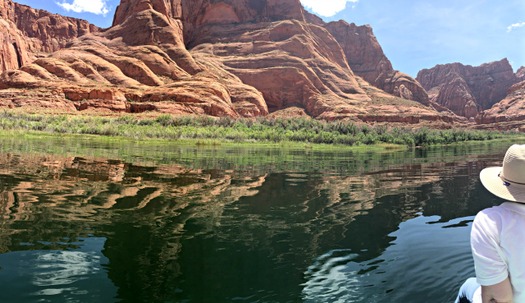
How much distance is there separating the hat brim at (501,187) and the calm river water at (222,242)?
302cm

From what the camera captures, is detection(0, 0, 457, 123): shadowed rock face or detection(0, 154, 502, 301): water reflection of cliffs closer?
detection(0, 154, 502, 301): water reflection of cliffs

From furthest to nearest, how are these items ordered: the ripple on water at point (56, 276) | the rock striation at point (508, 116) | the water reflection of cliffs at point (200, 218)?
1. the rock striation at point (508, 116)
2. the water reflection of cliffs at point (200, 218)
3. the ripple on water at point (56, 276)

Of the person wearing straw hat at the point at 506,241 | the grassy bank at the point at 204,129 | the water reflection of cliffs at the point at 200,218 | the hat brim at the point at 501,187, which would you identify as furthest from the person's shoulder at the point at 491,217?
the grassy bank at the point at 204,129

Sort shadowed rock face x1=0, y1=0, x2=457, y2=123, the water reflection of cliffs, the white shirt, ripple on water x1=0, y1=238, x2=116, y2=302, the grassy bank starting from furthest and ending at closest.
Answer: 1. shadowed rock face x1=0, y1=0, x2=457, y2=123
2. the grassy bank
3. the water reflection of cliffs
4. ripple on water x1=0, y1=238, x2=116, y2=302
5. the white shirt

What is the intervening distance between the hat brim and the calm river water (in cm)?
302

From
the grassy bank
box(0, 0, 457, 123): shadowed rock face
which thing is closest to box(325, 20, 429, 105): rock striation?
box(0, 0, 457, 123): shadowed rock face

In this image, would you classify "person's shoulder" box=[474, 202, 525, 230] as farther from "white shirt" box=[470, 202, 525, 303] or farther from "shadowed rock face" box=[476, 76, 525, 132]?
"shadowed rock face" box=[476, 76, 525, 132]

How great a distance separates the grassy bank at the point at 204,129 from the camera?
57.7 metres

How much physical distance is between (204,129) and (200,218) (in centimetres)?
5949

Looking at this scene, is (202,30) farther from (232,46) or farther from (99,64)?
(99,64)

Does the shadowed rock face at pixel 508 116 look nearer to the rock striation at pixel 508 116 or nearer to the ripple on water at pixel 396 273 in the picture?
the rock striation at pixel 508 116

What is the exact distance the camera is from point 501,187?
3213 mm

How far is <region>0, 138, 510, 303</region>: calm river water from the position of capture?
19.1ft

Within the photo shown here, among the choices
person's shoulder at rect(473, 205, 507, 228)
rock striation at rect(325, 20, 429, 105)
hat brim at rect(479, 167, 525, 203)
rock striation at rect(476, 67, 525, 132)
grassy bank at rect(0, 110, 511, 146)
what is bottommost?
person's shoulder at rect(473, 205, 507, 228)
